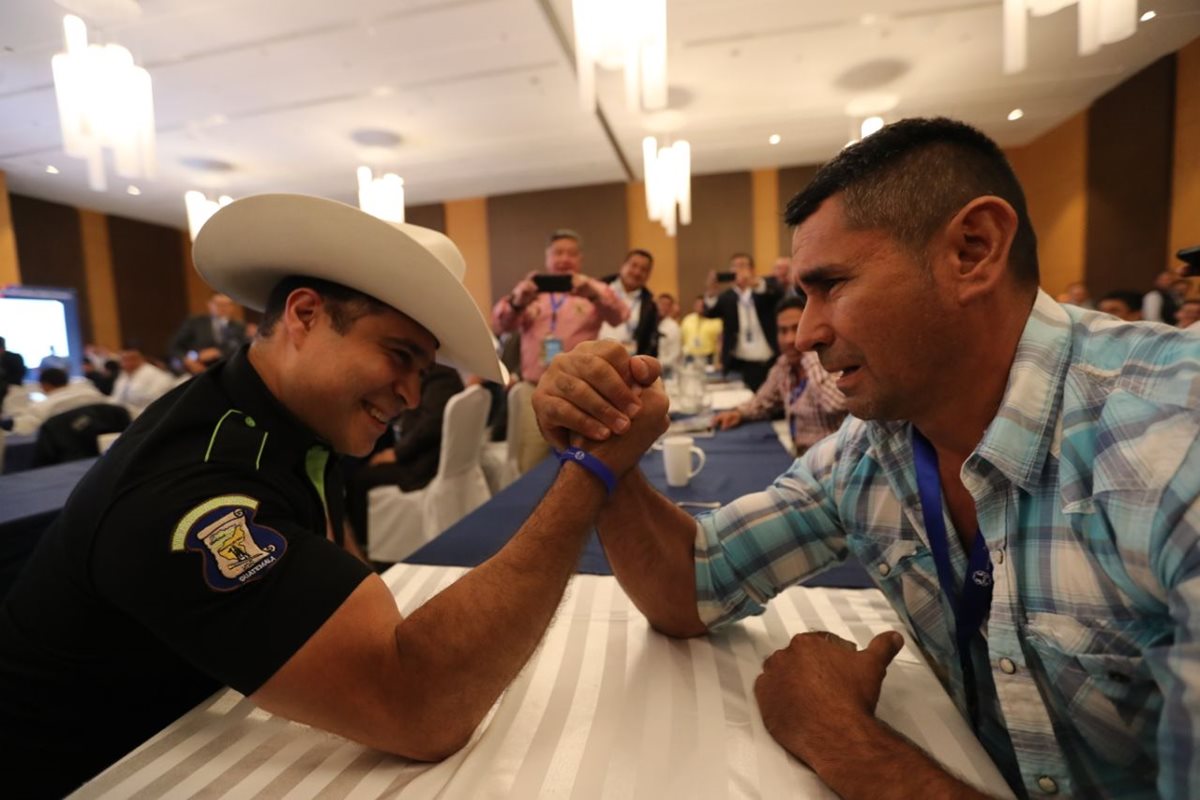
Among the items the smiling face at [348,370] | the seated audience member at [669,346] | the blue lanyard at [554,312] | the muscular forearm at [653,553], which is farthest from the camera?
the seated audience member at [669,346]

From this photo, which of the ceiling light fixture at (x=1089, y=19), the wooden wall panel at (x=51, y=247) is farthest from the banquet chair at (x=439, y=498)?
the wooden wall panel at (x=51, y=247)

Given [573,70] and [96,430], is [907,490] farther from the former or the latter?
[573,70]

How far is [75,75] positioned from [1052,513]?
540cm

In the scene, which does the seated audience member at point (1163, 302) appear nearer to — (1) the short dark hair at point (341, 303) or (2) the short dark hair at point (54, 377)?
(1) the short dark hair at point (341, 303)

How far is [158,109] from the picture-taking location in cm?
646

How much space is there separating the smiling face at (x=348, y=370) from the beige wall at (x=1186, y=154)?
8795 mm

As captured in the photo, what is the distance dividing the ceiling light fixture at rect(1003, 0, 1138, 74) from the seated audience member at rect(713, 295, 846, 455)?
7.26 ft

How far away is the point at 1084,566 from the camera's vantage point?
65cm

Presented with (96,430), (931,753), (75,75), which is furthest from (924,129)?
(75,75)

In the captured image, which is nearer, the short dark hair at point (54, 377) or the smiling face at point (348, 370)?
the smiling face at point (348, 370)

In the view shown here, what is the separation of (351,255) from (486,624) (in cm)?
65

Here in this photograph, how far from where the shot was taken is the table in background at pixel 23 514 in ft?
5.80

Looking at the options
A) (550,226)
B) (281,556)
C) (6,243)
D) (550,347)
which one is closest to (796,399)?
(550,347)

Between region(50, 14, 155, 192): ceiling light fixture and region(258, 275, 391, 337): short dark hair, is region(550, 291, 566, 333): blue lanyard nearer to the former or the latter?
region(258, 275, 391, 337): short dark hair
